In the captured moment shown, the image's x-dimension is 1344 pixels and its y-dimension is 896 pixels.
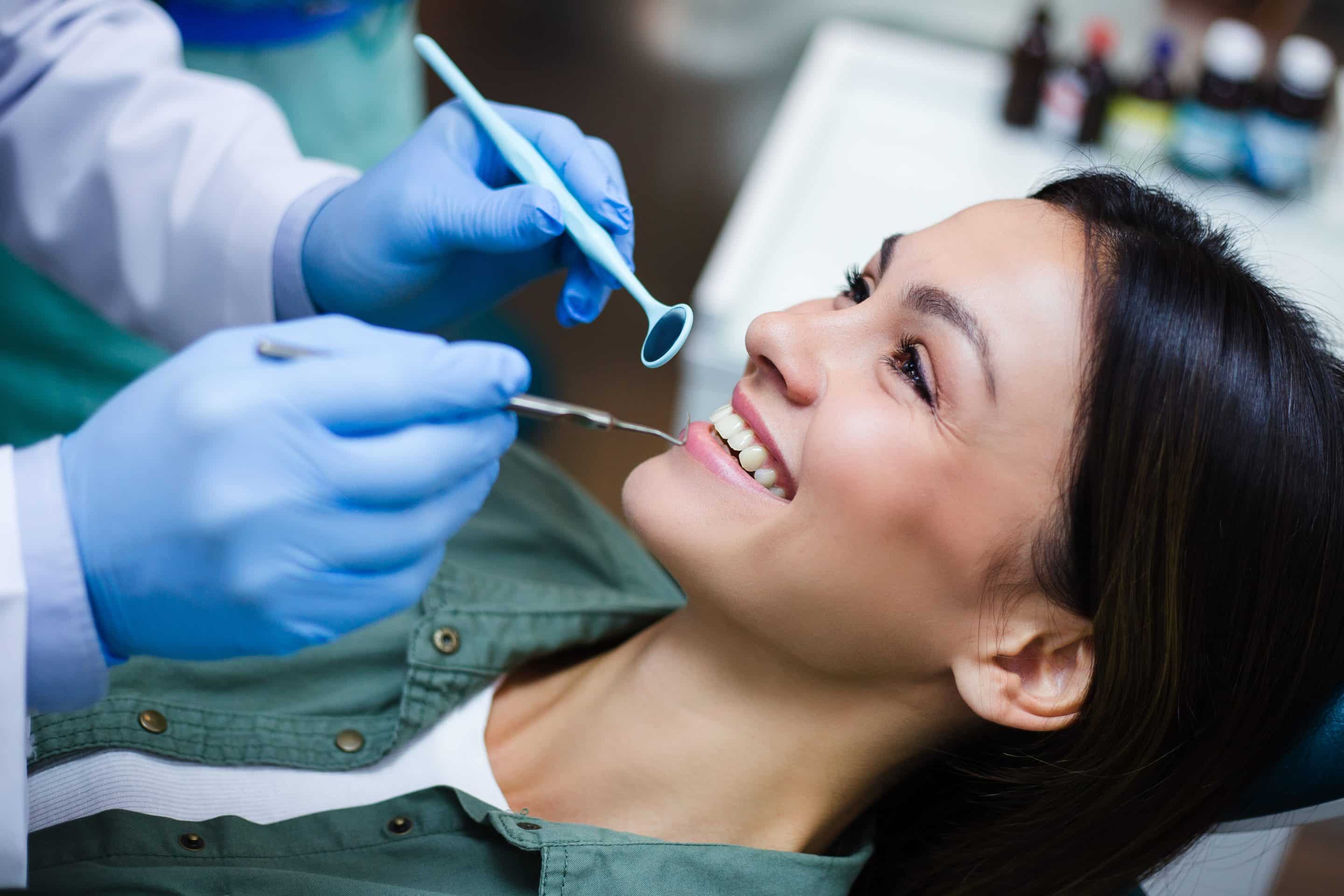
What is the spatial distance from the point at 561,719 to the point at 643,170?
5.95 feet

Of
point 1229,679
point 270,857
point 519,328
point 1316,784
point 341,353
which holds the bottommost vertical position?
point 519,328

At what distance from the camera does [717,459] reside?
110cm

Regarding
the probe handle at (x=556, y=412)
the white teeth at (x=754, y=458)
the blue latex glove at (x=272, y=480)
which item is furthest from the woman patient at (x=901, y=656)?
the blue latex glove at (x=272, y=480)

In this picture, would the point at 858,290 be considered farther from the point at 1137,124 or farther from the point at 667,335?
the point at 1137,124

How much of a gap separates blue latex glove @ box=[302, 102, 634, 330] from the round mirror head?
0.33ft

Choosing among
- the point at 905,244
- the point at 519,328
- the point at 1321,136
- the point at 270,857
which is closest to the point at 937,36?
the point at 1321,136

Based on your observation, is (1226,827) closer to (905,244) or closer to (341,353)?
(905,244)

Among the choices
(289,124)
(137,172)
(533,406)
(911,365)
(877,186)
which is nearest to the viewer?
(533,406)

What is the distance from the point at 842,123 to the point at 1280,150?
760 mm

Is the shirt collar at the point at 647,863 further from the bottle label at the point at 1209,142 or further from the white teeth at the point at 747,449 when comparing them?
the bottle label at the point at 1209,142

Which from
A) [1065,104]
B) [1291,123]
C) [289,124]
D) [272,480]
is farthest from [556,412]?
[1291,123]

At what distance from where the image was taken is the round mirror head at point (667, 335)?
1067mm

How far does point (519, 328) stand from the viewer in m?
2.74

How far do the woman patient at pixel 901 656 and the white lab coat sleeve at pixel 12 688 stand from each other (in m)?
0.19
